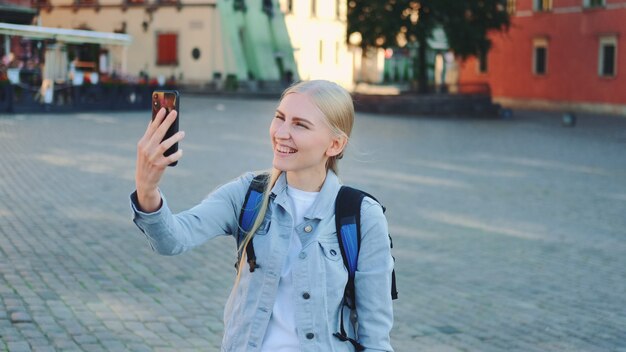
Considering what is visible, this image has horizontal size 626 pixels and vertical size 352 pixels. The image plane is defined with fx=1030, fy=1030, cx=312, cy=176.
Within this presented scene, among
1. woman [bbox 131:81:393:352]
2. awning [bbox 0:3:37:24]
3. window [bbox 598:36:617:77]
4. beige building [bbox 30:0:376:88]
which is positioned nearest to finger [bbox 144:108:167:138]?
woman [bbox 131:81:393:352]

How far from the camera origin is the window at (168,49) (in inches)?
2185

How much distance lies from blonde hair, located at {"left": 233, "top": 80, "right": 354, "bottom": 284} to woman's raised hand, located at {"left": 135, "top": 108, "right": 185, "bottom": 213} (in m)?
0.42

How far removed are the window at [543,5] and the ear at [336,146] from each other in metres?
46.0

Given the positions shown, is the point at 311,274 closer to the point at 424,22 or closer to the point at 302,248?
the point at 302,248

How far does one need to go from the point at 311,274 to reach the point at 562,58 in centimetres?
4501

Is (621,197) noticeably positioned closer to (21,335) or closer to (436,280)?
(436,280)

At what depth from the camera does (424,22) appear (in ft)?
129

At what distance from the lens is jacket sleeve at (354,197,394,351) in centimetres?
297

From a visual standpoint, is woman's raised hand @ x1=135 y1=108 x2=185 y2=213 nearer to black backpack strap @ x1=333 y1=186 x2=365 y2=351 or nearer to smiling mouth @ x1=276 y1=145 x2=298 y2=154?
smiling mouth @ x1=276 y1=145 x2=298 y2=154

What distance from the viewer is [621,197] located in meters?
15.2

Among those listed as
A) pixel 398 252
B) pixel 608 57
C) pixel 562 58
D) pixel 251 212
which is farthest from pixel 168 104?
pixel 562 58

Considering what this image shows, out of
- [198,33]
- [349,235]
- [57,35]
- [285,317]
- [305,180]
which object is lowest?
[285,317]

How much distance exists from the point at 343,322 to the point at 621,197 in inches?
512

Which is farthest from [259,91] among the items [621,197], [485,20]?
[621,197]
